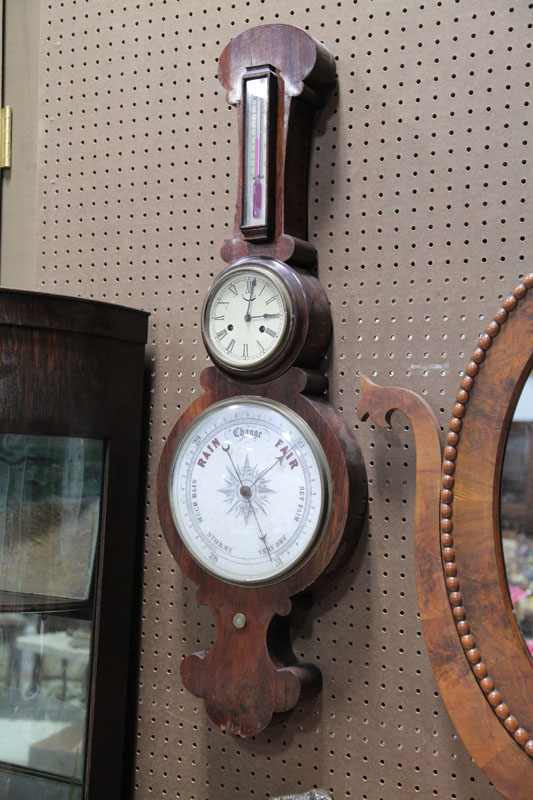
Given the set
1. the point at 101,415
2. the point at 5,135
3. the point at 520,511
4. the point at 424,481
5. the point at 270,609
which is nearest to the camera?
the point at 520,511

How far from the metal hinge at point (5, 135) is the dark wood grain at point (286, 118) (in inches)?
32.4

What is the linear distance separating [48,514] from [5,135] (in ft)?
3.66

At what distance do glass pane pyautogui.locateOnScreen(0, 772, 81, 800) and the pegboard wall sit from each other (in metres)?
A: 0.20

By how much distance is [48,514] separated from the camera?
1.69 meters

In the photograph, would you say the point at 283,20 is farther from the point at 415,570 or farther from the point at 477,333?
the point at 415,570

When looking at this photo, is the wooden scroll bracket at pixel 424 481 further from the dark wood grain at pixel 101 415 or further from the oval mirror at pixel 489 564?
the dark wood grain at pixel 101 415

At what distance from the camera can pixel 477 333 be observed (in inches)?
60.3

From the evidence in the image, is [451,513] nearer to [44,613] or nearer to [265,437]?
[265,437]

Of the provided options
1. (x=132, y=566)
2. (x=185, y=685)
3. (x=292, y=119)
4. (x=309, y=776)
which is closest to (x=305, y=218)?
(x=292, y=119)

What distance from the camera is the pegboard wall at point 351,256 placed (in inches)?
60.7

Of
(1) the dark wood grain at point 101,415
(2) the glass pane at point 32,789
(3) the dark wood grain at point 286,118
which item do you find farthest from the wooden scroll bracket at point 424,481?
(2) the glass pane at point 32,789

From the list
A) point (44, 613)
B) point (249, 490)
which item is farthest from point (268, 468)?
point (44, 613)

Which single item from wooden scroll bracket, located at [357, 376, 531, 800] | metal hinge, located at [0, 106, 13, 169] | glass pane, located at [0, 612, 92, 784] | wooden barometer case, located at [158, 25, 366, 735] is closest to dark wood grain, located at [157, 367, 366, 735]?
wooden barometer case, located at [158, 25, 366, 735]

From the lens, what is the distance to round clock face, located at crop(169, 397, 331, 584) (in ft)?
5.15
